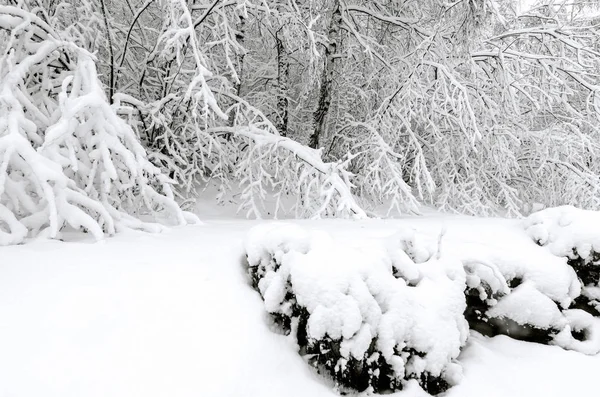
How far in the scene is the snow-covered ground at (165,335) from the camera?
1.66 metres

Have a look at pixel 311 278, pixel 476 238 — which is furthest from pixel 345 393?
pixel 476 238

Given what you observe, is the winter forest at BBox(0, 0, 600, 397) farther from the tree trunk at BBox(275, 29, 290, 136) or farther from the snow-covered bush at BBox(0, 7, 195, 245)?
the tree trunk at BBox(275, 29, 290, 136)

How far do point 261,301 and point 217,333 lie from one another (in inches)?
15.4

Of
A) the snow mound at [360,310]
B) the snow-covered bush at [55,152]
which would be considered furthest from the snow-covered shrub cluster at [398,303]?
the snow-covered bush at [55,152]

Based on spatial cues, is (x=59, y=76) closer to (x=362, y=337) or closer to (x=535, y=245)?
(x=362, y=337)

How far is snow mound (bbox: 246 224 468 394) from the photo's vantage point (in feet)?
6.96

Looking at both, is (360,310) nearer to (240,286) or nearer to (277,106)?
(240,286)

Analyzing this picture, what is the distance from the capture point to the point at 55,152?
280cm

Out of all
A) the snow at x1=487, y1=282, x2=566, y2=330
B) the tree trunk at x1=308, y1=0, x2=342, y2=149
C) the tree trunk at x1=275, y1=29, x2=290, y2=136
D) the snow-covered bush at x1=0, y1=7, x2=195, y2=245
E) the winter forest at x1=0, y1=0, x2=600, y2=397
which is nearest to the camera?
the winter forest at x1=0, y1=0, x2=600, y2=397

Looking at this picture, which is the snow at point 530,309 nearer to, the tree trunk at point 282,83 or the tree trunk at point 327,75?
the tree trunk at point 327,75

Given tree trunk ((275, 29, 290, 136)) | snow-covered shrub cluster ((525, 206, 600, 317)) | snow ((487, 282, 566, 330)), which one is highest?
tree trunk ((275, 29, 290, 136))

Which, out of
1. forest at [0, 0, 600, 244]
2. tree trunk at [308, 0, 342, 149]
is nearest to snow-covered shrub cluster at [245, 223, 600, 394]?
forest at [0, 0, 600, 244]

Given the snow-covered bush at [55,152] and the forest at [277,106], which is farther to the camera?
the forest at [277,106]

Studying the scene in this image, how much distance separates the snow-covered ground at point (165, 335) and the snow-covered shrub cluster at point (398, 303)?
98 millimetres
